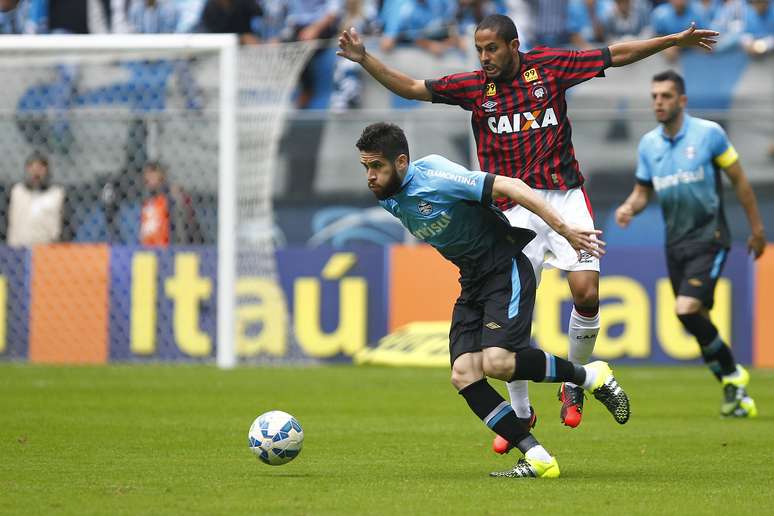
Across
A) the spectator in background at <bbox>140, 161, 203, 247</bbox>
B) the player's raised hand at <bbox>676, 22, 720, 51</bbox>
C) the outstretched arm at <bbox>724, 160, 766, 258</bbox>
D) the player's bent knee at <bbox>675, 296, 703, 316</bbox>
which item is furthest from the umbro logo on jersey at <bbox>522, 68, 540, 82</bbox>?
the spectator in background at <bbox>140, 161, 203, 247</bbox>

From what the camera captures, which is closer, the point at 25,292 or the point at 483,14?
the point at 25,292

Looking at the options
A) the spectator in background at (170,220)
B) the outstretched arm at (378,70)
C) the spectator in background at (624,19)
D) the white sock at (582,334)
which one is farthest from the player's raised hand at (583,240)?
the spectator in background at (624,19)

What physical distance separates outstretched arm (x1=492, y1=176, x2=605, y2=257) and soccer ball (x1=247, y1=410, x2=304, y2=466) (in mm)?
1681

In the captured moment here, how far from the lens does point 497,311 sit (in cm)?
717

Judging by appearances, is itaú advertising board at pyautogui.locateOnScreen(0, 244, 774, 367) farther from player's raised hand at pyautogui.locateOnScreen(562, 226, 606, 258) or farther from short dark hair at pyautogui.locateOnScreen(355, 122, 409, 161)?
player's raised hand at pyautogui.locateOnScreen(562, 226, 606, 258)

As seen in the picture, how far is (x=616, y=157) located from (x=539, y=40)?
2.34 metres

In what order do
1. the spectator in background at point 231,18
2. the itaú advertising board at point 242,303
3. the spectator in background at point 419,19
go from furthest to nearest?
the spectator in background at point 231,18, the spectator in background at point 419,19, the itaú advertising board at point 242,303

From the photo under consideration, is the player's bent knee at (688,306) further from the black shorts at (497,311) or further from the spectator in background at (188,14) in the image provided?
the spectator in background at (188,14)

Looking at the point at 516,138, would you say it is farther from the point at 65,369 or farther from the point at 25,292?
the point at 25,292

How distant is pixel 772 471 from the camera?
23.8 ft

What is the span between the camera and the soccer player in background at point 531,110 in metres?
8.10

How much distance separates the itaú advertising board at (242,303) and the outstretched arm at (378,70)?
7.74 meters

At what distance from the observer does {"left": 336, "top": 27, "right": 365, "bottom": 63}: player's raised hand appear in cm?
804

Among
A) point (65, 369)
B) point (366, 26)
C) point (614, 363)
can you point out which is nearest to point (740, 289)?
point (614, 363)
